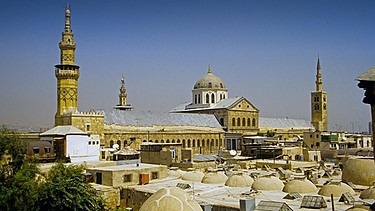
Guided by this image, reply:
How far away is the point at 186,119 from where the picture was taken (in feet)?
169

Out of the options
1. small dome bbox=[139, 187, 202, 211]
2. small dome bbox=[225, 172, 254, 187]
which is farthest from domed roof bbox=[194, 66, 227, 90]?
small dome bbox=[139, 187, 202, 211]

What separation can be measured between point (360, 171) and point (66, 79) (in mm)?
27003

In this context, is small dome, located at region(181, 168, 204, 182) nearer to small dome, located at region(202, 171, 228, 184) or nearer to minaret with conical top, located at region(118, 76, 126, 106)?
small dome, located at region(202, 171, 228, 184)

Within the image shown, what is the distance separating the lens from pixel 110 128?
41625 millimetres

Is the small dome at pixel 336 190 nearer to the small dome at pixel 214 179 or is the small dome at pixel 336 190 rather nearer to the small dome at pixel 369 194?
the small dome at pixel 369 194

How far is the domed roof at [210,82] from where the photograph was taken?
60719 mm

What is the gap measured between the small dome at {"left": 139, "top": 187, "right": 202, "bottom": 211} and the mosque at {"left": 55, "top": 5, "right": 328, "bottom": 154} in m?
19.1

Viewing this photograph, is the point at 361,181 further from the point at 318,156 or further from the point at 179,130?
the point at 179,130

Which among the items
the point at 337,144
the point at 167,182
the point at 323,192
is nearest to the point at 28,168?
the point at 167,182

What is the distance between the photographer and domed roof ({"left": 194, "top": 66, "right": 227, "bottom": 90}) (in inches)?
2391

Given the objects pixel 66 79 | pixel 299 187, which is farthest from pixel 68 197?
pixel 66 79

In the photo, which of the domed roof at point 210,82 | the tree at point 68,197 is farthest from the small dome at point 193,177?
the domed roof at point 210,82

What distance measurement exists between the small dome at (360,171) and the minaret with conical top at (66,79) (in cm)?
2522

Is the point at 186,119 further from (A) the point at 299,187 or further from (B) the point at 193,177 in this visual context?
(A) the point at 299,187
